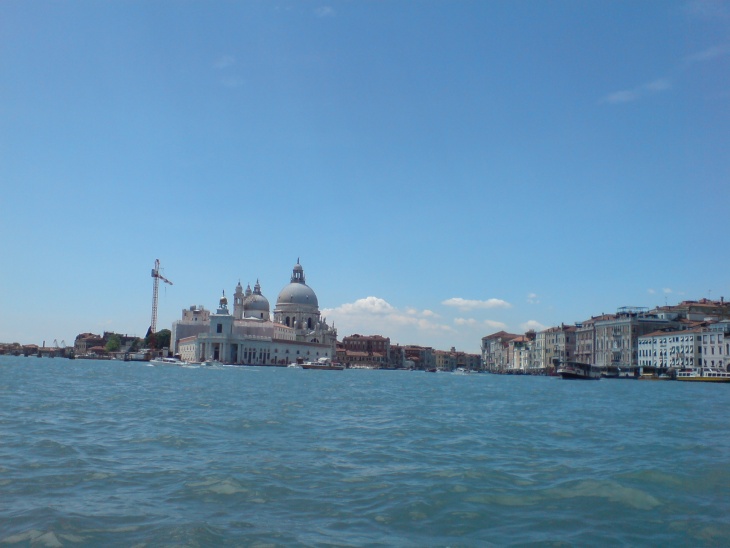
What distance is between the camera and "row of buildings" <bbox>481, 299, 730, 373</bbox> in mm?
73625

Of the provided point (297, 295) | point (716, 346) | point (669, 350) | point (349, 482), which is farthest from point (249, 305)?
point (349, 482)

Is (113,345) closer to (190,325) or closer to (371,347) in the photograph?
(190,325)

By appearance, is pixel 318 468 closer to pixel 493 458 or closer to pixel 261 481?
pixel 261 481

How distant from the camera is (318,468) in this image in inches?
440

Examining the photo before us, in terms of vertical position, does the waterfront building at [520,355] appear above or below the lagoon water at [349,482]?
above

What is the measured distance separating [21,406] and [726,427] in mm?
19329

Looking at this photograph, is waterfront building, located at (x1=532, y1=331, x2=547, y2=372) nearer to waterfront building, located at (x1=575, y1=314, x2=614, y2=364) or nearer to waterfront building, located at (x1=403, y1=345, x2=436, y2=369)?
waterfront building, located at (x1=575, y1=314, x2=614, y2=364)

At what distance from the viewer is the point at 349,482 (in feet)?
33.6

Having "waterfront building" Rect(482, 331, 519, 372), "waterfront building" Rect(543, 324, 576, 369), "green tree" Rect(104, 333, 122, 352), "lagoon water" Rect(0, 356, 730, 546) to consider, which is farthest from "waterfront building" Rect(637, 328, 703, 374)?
"green tree" Rect(104, 333, 122, 352)

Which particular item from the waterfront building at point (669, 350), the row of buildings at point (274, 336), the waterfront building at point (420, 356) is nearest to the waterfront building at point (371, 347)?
the row of buildings at point (274, 336)

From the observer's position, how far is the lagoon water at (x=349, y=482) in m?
7.69

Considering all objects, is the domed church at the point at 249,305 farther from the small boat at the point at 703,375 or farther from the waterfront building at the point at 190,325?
the small boat at the point at 703,375

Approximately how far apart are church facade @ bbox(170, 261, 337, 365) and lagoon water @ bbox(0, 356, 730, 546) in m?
89.8

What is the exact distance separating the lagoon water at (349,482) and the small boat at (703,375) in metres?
51.8
